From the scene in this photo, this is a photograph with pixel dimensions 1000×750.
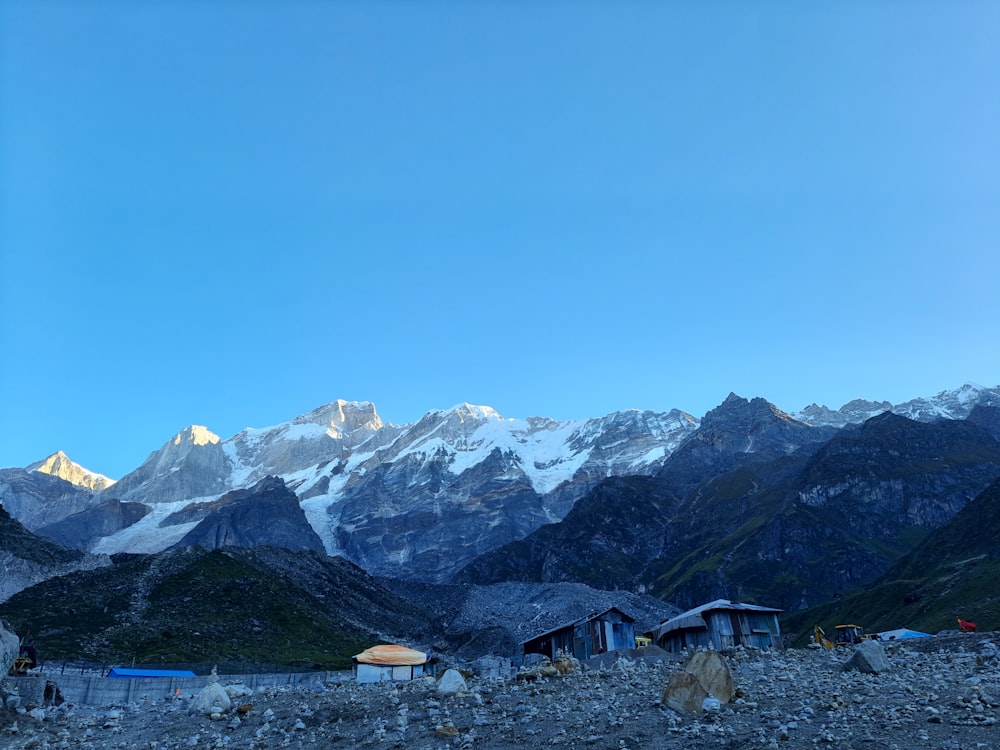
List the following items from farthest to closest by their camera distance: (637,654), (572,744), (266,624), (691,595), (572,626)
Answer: (691,595) < (266,624) < (572,626) < (637,654) < (572,744)

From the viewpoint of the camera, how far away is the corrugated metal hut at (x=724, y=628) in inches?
2606

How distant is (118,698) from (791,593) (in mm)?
160553

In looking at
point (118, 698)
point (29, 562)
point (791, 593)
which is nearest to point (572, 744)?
point (118, 698)

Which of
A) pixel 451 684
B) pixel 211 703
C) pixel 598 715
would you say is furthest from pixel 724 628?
pixel 211 703

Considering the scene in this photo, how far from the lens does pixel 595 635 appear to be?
7131cm

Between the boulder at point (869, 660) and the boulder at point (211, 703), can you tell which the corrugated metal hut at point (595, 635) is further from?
the boulder at point (211, 703)

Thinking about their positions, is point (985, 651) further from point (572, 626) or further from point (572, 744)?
point (572, 626)

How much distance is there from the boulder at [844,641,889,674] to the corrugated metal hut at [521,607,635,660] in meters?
35.3

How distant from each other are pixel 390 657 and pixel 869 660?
44207 mm

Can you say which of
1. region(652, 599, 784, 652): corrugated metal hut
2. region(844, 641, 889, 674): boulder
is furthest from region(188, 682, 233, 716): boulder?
region(652, 599, 784, 652): corrugated metal hut

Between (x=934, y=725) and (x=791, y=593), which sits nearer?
(x=934, y=725)

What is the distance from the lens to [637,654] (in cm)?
5622

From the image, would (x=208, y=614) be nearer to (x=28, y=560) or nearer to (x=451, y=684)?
(x=28, y=560)

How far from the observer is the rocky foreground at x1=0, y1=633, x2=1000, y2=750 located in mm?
22828
